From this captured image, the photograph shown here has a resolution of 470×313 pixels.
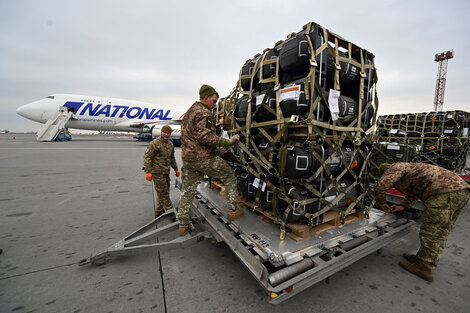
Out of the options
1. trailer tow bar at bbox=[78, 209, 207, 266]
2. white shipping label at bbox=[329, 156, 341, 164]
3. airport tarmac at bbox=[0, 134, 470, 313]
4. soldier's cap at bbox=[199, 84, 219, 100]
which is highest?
soldier's cap at bbox=[199, 84, 219, 100]

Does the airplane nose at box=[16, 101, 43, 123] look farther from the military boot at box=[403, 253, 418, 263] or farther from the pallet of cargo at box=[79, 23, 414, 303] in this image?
the military boot at box=[403, 253, 418, 263]

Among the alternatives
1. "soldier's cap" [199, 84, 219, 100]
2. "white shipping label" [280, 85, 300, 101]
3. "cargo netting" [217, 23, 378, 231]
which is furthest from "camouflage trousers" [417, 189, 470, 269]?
"soldier's cap" [199, 84, 219, 100]

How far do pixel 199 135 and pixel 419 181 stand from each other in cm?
282

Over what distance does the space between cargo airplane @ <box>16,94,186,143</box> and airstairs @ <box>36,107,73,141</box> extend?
0.32 m

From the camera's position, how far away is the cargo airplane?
1972 cm

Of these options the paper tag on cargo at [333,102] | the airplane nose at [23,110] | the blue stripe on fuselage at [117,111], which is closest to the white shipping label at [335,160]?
the paper tag on cargo at [333,102]

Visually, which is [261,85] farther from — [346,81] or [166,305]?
[166,305]

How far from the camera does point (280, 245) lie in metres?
2.01

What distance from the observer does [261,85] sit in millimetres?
2896

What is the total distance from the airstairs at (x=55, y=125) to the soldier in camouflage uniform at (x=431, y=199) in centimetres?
2593

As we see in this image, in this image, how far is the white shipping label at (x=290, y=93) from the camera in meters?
2.14

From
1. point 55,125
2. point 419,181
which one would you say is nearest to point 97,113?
point 55,125

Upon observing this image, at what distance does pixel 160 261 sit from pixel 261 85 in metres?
2.82

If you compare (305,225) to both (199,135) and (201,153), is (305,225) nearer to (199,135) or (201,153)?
(201,153)
